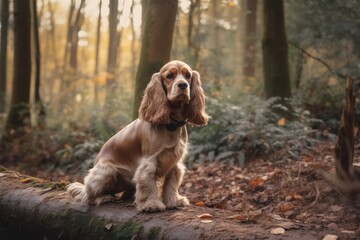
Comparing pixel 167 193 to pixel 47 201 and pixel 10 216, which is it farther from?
pixel 10 216

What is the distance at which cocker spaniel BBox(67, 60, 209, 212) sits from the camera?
14.7 ft

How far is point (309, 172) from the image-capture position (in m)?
6.32

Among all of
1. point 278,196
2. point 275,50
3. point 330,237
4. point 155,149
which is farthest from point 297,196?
point 275,50

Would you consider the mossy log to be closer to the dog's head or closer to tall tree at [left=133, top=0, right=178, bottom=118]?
the dog's head

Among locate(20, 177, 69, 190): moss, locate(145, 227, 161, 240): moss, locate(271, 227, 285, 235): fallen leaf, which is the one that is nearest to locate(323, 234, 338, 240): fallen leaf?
locate(271, 227, 285, 235): fallen leaf

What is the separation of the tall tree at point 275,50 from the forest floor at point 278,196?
200cm

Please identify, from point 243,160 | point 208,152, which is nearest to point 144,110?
point 243,160

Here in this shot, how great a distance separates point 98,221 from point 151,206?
0.57 meters

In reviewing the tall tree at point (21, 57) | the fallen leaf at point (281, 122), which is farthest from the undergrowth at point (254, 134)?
the tall tree at point (21, 57)

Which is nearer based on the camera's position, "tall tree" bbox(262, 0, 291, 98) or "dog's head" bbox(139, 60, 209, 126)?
"dog's head" bbox(139, 60, 209, 126)

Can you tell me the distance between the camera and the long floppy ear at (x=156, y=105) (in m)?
4.47

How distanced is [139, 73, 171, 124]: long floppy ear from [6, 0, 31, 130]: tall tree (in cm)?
870

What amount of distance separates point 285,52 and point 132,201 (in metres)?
6.46

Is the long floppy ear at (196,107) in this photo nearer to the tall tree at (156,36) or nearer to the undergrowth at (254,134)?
the tall tree at (156,36)
